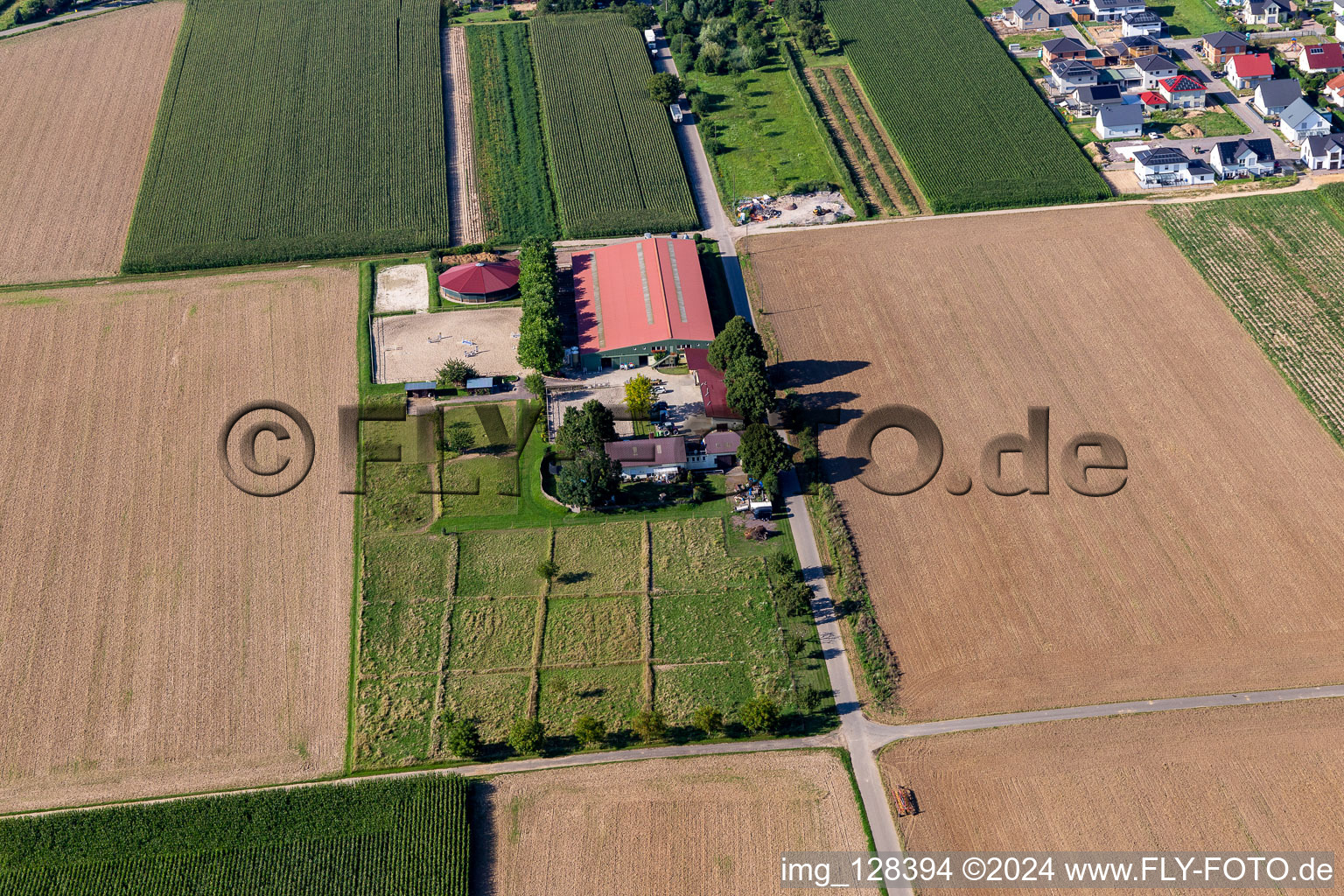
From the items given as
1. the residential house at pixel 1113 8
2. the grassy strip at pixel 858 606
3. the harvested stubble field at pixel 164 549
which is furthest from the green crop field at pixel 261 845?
the residential house at pixel 1113 8

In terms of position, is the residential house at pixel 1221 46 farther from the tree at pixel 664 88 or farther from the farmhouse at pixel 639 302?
the farmhouse at pixel 639 302

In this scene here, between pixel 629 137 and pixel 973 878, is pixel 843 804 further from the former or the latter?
pixel 629 137

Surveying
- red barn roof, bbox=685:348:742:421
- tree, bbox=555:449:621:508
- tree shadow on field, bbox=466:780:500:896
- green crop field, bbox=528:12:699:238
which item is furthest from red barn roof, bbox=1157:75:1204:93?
tree shadow on field, bbox=466:780:500:896

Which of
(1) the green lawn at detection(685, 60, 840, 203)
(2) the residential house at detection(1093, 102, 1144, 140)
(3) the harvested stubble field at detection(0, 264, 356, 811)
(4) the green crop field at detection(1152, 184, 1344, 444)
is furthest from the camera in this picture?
(2) the residential house at detection(1093, 102, 1144, 140)

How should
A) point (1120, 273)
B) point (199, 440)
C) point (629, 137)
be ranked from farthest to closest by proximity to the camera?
point (629, 137) → point (1120, 273) → point (199, 440)

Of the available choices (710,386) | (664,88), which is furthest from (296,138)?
(710,386)

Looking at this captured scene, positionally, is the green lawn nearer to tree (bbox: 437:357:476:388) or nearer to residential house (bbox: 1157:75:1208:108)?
tree (bbox: 437:357:476:388)

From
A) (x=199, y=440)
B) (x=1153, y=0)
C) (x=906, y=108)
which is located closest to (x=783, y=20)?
(x=906, y=108)
